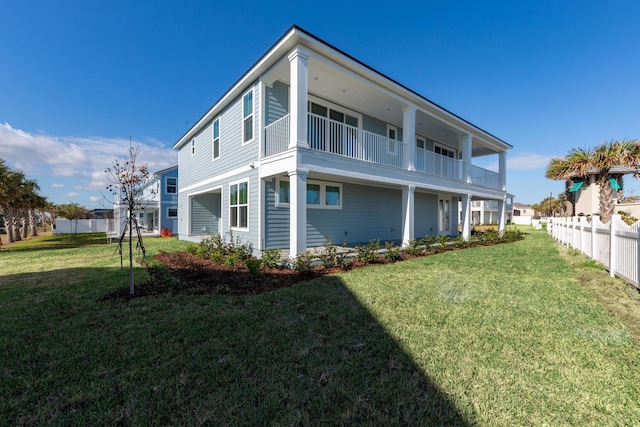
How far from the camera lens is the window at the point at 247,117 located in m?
9.72

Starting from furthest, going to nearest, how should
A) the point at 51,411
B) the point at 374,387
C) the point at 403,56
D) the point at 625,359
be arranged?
the point at 403,56, the point at 625,359, the point at 374,387, the point at 51,411

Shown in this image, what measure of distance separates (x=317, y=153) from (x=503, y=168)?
1569cm

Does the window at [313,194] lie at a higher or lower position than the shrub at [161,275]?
higher

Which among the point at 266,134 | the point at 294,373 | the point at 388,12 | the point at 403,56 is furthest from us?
the point at 403,56

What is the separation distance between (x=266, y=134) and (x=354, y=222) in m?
5.38

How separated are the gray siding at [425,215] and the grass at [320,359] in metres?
10.2

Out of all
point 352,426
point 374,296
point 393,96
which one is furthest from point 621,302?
point 393,96

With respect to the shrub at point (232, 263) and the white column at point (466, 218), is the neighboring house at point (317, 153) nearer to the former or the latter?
the white column at point (466, 218)

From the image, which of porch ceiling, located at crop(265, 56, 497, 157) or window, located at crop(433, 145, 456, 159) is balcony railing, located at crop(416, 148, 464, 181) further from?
window, located at crop(433, 145, 456, 159)

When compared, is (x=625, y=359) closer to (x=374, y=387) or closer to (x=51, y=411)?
(x=374, y=387)

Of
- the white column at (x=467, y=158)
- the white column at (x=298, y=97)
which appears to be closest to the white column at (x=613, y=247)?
the white column at (x=298, y=97)

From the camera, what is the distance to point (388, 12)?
10.7 metres

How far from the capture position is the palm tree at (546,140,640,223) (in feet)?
48.9

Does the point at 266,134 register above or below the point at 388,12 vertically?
below
